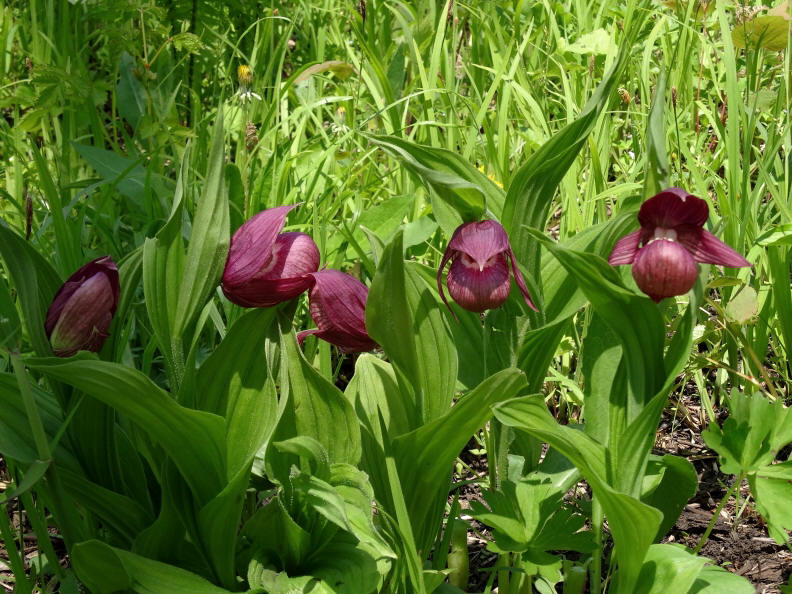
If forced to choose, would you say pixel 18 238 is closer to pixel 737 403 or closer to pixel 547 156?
pixel 547 156

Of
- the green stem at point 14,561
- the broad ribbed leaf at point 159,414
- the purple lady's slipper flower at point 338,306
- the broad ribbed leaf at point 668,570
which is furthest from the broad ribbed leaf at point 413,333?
the green stem at point 14,561

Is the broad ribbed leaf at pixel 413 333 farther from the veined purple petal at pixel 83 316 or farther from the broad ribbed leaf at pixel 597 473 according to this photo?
the veined purple petal at pixel 83 316

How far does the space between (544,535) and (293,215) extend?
3.27 ft

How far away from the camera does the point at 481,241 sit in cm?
87

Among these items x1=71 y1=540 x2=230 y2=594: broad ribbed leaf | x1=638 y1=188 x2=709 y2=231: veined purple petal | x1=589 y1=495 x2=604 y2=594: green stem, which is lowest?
x1=589 y1=495 x2=604 y2=594: green stem

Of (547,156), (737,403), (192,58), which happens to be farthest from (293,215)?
(737,403)

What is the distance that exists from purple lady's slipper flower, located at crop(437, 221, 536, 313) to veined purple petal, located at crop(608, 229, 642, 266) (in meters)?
0.10

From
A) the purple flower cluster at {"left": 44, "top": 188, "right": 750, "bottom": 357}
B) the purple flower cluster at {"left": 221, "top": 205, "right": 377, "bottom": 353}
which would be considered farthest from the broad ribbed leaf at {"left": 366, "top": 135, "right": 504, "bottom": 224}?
the purple flower cluster at {"left": 221, "top": 205, "right": 377, "bottom": 353}

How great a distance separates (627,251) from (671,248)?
0.06 m

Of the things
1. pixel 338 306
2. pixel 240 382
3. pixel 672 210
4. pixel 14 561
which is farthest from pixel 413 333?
pixel 14 561

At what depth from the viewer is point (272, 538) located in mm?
978

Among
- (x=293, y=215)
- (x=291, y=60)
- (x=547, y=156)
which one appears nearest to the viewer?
(x=547, y=156)

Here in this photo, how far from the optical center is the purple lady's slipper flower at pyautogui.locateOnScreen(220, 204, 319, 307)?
87 cm

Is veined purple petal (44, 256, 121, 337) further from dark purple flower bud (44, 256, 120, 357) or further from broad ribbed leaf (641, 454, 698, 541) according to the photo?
broad ribbed leaf (641, 454, 698, 541)
